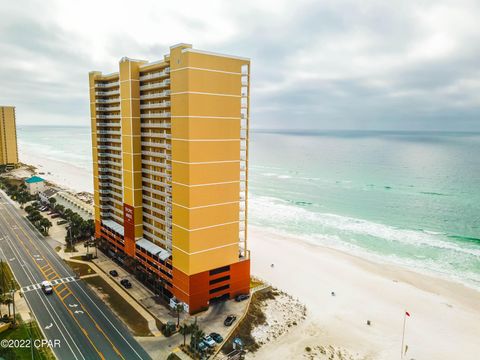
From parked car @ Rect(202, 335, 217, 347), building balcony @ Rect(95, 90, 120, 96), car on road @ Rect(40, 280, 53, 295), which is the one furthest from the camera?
building balcony @ Rect(95, 90, 120, 96)

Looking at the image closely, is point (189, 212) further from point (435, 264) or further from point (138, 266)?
point (435, 264)

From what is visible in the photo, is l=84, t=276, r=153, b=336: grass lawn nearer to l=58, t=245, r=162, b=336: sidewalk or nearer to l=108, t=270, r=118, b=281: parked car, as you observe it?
l=58, t=245, r=162, b=336: sidewalk

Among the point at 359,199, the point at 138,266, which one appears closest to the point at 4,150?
the point at 138,266

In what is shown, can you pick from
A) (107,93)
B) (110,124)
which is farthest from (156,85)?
(107,93)

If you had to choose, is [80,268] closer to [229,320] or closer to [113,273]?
[113,273]

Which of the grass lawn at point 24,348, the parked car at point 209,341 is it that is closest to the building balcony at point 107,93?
the grass lawn at point 24,348

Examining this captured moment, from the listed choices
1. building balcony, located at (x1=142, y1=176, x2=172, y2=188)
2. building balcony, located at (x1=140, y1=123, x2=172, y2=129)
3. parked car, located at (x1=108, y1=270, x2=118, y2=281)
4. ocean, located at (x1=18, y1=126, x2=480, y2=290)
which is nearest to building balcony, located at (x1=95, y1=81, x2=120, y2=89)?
building balcony, located at (x1=140, y1=123, x2=172, y2=129)
